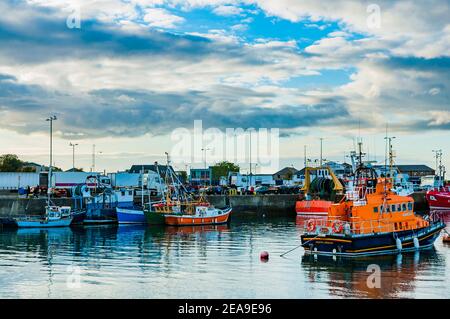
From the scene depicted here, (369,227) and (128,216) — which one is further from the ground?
(369,227)

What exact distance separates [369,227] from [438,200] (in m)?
58.0

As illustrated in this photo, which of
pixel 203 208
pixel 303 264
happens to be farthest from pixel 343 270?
pixel 203 208

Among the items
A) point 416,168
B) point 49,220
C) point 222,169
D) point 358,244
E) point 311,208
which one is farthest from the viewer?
point 416,168

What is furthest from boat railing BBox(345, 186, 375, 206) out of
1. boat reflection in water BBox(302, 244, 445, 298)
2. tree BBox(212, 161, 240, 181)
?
tree BBox(212, 161, 240, 181)

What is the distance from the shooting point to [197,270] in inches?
1428

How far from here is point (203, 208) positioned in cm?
7006

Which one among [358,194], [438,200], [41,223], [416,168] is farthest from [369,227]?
[416,168]

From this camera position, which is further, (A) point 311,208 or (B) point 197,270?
(A) point 311,208

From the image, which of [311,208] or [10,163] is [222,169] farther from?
[311,208]

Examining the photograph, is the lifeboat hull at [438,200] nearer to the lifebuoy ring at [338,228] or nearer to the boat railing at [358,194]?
the boat railing at [358,194]

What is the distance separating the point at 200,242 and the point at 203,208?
18.5m

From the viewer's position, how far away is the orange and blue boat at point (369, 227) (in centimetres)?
4006

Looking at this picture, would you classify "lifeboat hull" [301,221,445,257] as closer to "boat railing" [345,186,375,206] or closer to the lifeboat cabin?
the lifeboat cabin
